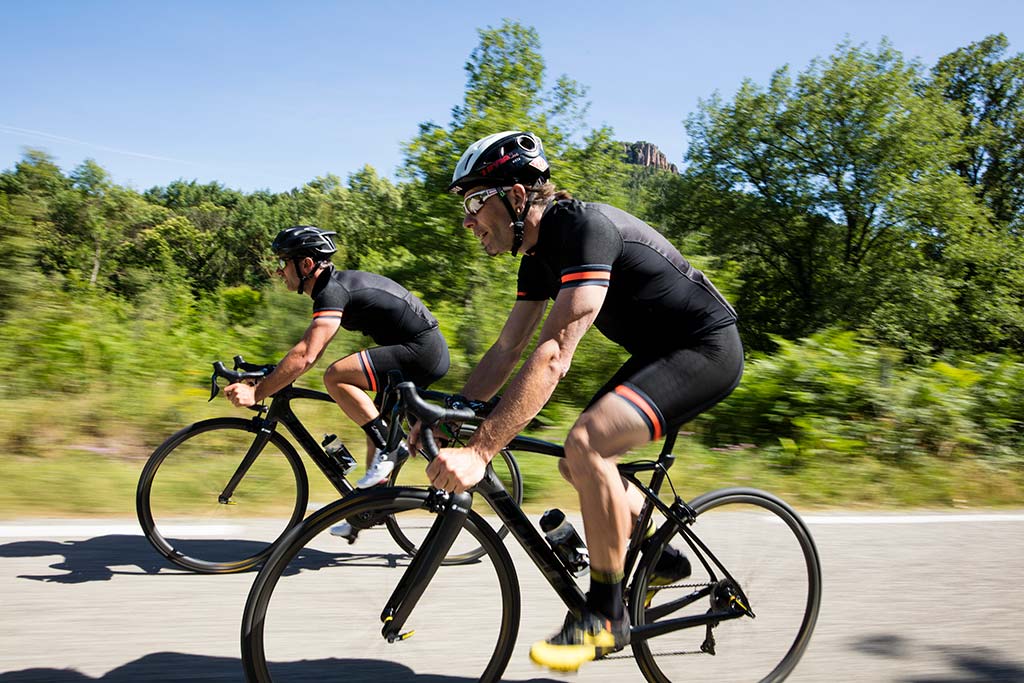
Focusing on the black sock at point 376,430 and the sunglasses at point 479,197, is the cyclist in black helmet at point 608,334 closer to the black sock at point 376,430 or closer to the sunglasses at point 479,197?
the sunglasses at point 479,197

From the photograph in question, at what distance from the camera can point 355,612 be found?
2.89 metres

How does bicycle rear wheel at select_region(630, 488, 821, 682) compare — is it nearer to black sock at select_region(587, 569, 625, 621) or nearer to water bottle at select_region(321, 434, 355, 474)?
black sock at select_region(587, 569, 625, 621)

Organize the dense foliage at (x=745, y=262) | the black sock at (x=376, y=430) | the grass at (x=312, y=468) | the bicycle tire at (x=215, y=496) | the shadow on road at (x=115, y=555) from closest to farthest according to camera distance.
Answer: the shadow on road at (x=115, y=555) < the bicycle tire at (x=215, y=496) < the black sock at (x=376, y=430) < the grass at (x=312, y=468) < the dense foliage at (x=745, y=262)

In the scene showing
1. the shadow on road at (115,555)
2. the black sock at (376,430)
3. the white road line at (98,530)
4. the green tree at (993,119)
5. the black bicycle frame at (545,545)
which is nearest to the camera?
the black bicycle frame at (545,545)

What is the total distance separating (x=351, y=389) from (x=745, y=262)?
105 ft

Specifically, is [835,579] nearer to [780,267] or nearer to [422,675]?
[422,675]

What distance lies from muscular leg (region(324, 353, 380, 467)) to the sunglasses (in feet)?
6.11

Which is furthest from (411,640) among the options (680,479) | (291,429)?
(680,479)

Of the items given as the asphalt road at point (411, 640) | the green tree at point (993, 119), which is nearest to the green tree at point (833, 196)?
the green tree at point (993, 119)

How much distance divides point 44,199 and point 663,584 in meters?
8.00

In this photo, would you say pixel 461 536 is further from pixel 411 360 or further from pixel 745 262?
pixel 745 262

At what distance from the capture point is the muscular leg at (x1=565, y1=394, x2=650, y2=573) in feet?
8.55

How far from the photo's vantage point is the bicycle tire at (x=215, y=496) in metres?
4.16

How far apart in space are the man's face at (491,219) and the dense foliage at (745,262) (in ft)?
15.7
